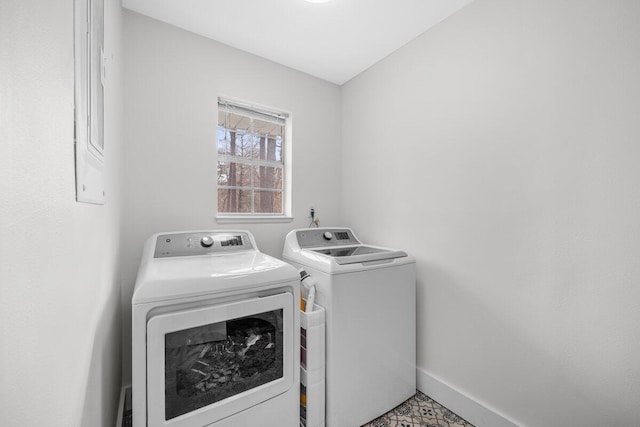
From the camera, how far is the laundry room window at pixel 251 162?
224cm

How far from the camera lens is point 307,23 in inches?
74.4

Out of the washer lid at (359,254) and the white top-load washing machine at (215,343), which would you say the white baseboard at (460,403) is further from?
the white top-load washing machine at (215,343)

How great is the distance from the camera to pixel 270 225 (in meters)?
2.35

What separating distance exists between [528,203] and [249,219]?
6.21 ft

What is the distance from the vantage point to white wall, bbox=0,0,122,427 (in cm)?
33

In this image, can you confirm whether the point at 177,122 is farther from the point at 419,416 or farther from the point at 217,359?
the point at 419,416

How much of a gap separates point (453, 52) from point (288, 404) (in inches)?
95.0

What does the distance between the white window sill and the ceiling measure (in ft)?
4.53

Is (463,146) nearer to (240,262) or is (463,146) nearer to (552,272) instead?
(552,272)

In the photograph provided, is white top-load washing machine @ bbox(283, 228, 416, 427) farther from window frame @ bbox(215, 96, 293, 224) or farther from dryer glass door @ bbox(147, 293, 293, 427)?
window frame @ bbox(215, 96, 293, 224)

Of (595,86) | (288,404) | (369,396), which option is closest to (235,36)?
(595,86)

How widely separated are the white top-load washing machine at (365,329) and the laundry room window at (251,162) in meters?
0.70

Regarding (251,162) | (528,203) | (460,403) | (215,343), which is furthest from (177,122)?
(460,403)

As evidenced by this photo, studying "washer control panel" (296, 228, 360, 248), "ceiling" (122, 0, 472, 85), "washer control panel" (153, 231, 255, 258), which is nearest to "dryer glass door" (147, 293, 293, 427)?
"washer control panel" (153, 231, 255, 258)
